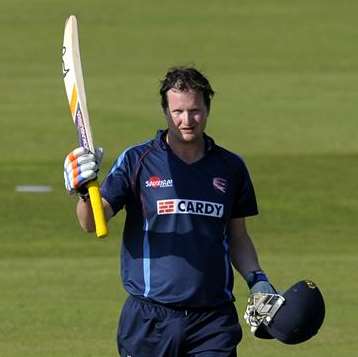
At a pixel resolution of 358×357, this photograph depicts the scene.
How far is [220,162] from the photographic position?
7473 mm

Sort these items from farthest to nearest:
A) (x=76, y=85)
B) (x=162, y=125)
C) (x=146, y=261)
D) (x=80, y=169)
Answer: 1. (x=162, y=125)
2. (x=76, y=85)
3. (x=146, y=261)
4. (x=80, y=169)

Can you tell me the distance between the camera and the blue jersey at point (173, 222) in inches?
287

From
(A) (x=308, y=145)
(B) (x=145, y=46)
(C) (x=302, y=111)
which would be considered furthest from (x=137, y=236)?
(B) (x=145, y=46)

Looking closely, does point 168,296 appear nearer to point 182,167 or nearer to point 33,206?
point 182,167

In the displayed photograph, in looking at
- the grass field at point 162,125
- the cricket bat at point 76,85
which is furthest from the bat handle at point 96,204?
the grass field at point 162,125

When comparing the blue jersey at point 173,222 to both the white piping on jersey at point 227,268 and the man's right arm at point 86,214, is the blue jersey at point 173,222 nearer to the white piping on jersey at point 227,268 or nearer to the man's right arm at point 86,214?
the white piping on jersey at point 227,268

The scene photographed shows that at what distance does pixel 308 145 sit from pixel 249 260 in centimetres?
1312

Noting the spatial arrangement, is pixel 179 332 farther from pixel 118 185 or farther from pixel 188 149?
pixel 188 149

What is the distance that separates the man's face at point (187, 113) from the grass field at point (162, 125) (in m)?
3.63

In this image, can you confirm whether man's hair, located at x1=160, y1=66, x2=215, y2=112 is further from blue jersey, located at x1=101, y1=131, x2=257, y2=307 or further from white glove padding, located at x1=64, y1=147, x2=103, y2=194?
white glove padding, located at x1=64, y1=147, x2=103, y2=194

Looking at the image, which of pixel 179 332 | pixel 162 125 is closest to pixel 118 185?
pixel 179 332

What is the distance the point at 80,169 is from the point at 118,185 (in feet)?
1.14

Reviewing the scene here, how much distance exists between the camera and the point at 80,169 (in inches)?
277

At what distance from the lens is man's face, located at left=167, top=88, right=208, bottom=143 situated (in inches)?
285
